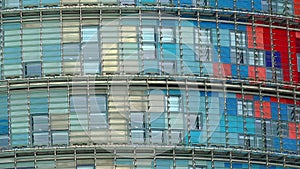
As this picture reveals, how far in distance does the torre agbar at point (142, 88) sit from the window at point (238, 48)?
0.04 m

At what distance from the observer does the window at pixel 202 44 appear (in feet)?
185

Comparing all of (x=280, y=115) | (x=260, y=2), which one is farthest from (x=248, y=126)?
(x=260, y=2)

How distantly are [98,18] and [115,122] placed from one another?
4063mm

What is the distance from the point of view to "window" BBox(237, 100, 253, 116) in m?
56.4

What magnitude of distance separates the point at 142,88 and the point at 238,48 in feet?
14.2

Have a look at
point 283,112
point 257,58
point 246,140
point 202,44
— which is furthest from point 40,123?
point 283,112

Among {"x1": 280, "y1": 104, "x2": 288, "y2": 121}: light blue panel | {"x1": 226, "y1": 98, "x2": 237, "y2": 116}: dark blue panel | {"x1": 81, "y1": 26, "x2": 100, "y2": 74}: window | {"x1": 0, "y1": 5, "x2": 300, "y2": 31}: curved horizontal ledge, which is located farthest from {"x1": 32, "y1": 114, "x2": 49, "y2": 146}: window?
{"x1": 280, "y1": 104, "x2": 288, "y2": 121}: light blue panel

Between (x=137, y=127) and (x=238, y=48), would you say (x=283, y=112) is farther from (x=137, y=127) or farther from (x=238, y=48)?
(x=137, y=127)

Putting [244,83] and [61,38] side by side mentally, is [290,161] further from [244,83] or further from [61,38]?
[61,38]

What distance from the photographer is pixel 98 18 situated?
5591 centimetres

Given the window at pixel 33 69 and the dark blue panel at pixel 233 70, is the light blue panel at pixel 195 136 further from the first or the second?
the window at pixel 33 69

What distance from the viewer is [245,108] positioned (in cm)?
5653

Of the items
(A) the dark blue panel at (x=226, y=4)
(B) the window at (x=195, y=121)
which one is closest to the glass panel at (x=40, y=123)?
(B) the window at (x=195, y=121)

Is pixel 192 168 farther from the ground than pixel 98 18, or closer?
closer
